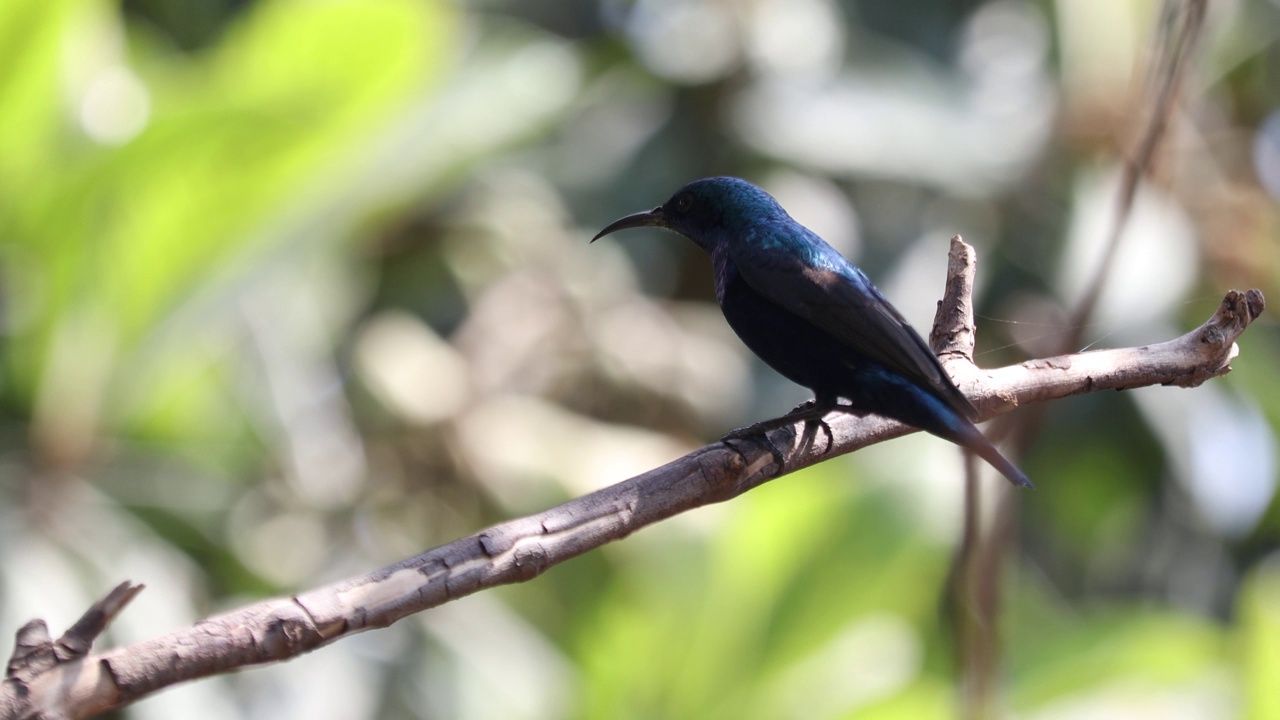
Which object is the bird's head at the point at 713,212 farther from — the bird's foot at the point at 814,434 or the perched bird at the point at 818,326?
the bird's foot at the point at 814,434

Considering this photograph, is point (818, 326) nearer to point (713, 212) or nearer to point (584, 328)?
point (713, 212)

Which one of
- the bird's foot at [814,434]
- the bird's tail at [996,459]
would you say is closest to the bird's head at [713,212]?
the bird's foot at [814,434]

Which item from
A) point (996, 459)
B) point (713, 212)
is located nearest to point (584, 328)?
point (713, 212)

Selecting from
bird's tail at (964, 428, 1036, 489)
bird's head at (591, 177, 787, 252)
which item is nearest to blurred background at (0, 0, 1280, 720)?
bird's head at (591, 177, 787, 252)

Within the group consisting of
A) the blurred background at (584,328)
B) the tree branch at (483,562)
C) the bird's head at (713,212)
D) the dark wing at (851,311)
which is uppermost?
the blurred background at (584,328)

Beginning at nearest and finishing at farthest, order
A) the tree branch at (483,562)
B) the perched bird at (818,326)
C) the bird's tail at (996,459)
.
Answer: the tree branch at (483,562), the bird's tail at (996,459), the perched bird at (818,326)

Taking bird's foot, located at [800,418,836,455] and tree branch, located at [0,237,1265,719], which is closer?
tree branch, located at [0,237,1265,719]

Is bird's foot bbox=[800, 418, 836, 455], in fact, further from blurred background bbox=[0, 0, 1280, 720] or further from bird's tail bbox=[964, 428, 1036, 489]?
blurred background bbox=[0, 0, 1280, 720]
